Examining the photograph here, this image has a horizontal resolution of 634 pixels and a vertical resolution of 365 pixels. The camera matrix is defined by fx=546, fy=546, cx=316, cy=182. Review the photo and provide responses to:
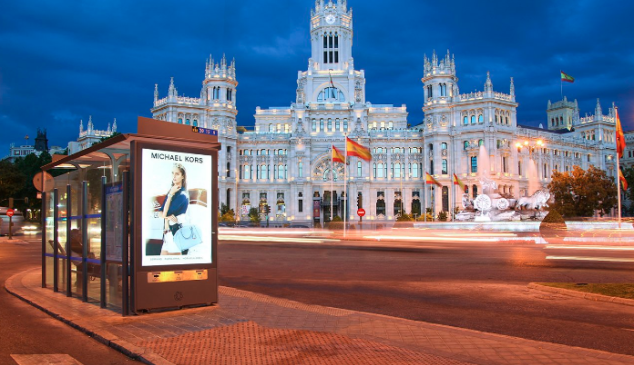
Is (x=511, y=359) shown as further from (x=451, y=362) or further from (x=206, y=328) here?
(x=206, y=328)

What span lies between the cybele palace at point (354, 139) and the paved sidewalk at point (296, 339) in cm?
8304

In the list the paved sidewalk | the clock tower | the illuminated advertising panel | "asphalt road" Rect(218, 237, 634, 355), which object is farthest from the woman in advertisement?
the clock tower

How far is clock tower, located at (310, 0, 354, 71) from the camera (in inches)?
4350

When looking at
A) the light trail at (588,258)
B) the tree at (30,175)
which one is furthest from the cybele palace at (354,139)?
the light trail at (588,258)

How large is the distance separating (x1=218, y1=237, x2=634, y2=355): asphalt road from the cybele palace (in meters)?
70.7

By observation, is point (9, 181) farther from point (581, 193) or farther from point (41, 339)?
point (581, 193)

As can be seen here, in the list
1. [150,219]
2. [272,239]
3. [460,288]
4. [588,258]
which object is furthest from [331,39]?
[150,219]

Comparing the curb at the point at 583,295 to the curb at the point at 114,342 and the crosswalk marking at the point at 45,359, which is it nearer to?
the curb at the point at 114,342

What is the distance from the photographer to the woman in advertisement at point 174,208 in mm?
12180

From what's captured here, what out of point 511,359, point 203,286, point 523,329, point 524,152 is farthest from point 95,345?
point 524,152

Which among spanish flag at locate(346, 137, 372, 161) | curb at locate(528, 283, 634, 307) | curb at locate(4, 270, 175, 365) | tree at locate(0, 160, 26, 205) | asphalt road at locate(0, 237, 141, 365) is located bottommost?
curb at locate(528, 283, 634, 307)

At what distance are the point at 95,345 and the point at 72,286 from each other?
5932 mm

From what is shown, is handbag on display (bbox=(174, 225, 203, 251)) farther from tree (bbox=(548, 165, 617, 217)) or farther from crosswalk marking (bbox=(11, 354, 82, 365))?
tree (bbox=(548, 165, 617, 217))

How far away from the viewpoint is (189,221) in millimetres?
12578
